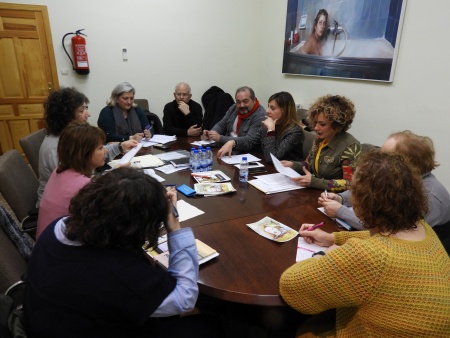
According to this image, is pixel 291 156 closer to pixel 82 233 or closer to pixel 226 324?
pixel 226 324

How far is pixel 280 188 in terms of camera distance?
179cm

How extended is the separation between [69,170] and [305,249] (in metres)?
1.12

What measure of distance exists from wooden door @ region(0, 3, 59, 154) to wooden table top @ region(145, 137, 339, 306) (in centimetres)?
327

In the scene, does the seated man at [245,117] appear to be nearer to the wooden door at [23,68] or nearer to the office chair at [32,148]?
the office chair at [32,148]

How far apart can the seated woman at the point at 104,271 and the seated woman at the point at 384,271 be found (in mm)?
379

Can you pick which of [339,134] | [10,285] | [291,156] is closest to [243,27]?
[291,156]

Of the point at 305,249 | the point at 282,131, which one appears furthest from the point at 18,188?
the point at 282,131

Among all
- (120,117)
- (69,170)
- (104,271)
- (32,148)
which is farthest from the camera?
(120,117)

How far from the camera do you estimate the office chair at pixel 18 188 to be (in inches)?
66.1

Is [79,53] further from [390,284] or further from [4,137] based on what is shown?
[390,284]

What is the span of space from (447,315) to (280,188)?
1.04 m

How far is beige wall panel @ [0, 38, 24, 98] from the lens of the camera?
3921mm

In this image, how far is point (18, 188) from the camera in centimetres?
177

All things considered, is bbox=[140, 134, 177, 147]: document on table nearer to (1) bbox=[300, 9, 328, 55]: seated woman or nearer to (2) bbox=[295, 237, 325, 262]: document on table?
(2) bbox=[295, 237, 325, 262]: document on table
